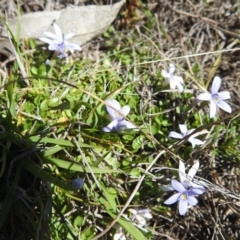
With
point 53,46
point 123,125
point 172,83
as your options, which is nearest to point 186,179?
point 123,125

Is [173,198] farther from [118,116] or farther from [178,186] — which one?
[118,116]

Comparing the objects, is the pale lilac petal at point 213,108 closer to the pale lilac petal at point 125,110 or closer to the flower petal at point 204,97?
the flower petal at point 204,97

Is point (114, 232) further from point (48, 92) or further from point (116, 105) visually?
point (48, 92)

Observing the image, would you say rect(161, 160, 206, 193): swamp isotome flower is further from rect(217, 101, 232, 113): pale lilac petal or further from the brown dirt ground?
rect(217, 101, 232, 113): pale lilac petal

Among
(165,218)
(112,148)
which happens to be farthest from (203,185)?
(112,148)

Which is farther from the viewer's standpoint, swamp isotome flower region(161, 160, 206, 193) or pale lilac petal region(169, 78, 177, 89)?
pale lilac petal region(169, 78, 177, 89)

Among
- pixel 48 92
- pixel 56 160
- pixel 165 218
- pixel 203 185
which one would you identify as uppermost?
pixel 48 92

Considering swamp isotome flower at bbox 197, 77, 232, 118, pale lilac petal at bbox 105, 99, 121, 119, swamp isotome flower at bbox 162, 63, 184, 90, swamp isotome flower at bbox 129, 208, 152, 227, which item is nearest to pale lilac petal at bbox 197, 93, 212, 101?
swamp isotome flower at bbox 197, 77, 232, 118
